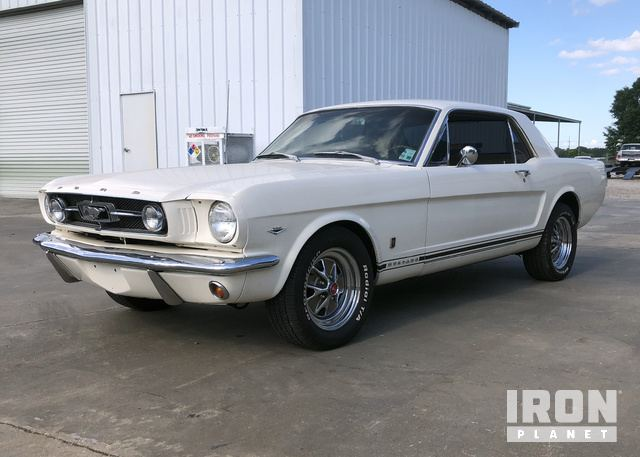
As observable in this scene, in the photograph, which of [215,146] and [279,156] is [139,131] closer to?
[215,146]

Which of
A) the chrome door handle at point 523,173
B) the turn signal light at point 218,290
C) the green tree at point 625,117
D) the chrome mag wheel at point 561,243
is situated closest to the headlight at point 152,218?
the turn signal light at point 218,290

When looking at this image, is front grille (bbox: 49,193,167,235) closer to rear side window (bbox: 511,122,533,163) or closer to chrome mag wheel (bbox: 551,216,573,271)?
rear side window (bbox: 511,122,533,163)

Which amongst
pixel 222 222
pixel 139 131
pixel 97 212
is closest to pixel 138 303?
pixel 97 212

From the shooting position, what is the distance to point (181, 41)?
40.4 feet

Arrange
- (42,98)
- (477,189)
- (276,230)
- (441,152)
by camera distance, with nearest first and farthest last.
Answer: (276,230)
(441,152)
(477,189)
(42,98)

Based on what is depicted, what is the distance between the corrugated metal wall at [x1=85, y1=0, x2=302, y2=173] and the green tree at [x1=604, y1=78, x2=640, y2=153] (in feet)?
206

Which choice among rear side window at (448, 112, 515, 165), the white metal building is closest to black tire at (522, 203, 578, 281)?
rear side window at (448, 112, 515, 165)

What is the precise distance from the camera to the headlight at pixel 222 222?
11.1ft

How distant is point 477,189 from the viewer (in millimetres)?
4922

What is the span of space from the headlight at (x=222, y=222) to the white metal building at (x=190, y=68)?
756cm

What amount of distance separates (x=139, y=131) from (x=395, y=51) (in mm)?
5424

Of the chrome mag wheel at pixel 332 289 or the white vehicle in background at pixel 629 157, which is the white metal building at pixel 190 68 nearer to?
the chrome mag wheel at pixel 332 289

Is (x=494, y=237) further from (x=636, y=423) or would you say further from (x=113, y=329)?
(x=113, y=329)

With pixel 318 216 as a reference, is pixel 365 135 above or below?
above
